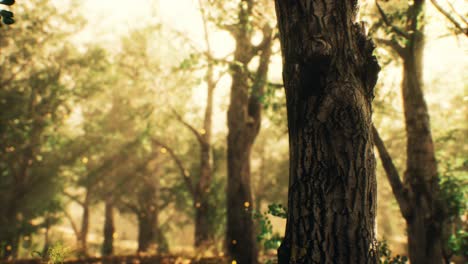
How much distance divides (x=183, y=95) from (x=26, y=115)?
7843 millimetres

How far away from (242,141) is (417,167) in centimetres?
448

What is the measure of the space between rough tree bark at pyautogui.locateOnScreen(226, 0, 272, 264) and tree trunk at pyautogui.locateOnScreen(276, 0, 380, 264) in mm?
4924

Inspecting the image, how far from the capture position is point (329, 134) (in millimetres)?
2525

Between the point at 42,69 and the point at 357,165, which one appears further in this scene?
the point at 42,69

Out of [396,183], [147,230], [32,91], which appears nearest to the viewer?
[396,183]

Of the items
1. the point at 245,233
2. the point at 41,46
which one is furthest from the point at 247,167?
the point at 41,46

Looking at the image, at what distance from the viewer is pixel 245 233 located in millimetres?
8438

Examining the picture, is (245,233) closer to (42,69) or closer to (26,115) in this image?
(26,115)

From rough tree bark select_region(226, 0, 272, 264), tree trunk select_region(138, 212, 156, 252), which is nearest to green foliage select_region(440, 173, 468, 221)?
rough tree bark select_region(226, 0, 272, 264)

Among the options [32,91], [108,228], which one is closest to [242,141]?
[32,91]

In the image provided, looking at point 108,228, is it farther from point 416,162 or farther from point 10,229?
point 416,162

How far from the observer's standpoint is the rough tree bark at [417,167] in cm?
624

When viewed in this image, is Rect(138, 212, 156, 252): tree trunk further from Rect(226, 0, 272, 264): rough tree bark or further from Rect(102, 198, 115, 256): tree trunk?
Rect(226, 0, 272, 264): rough tree bark

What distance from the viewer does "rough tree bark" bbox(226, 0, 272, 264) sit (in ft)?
27.3
